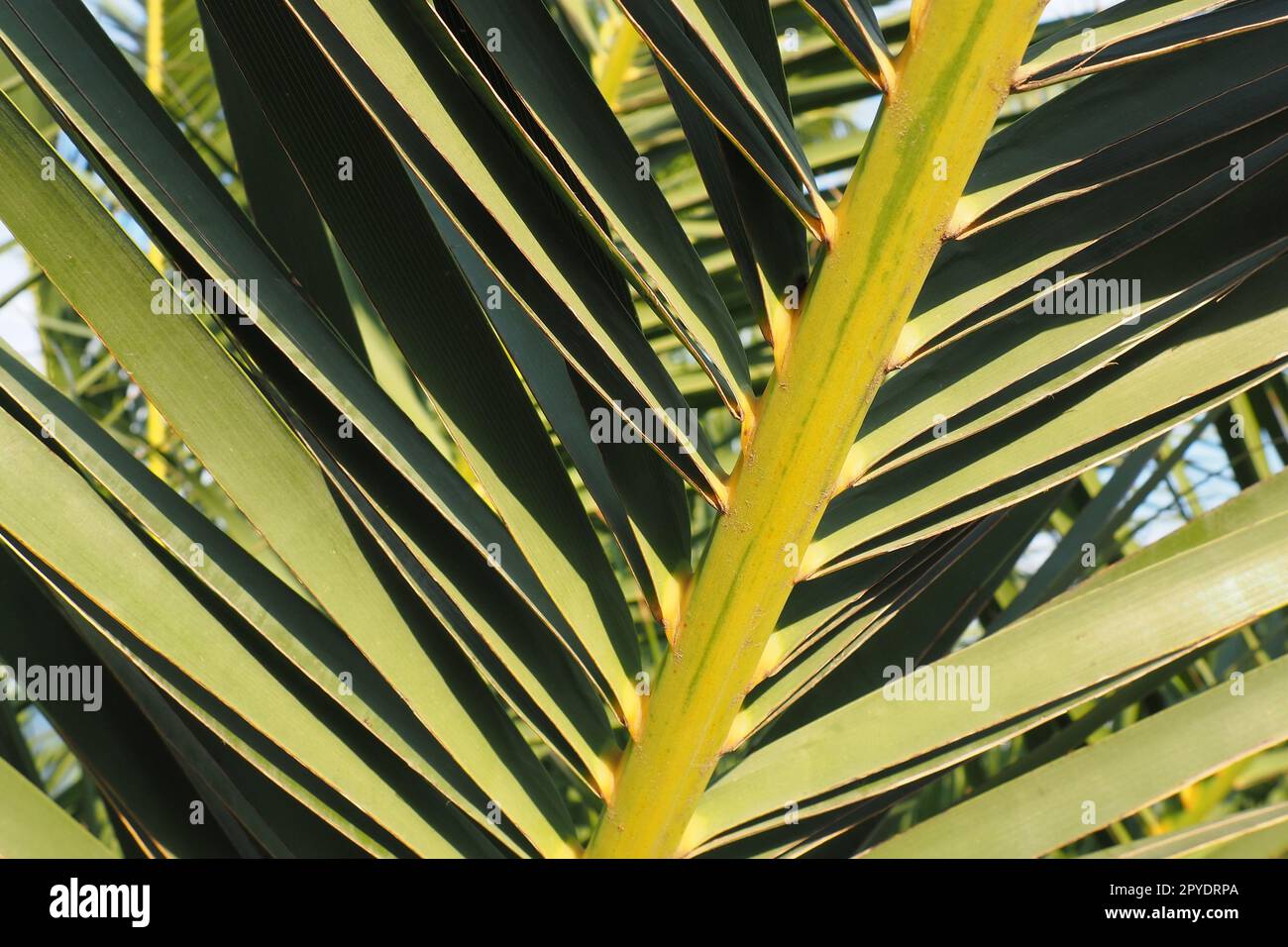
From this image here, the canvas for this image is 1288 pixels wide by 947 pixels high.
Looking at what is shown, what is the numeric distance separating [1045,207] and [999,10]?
0.11 metres

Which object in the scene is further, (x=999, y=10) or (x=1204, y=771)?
(x=1204, y=771)

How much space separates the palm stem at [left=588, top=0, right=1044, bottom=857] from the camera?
48 centimetres

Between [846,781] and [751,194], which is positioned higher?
[751,194]

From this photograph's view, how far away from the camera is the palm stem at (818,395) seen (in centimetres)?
48

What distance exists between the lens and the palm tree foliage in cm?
49

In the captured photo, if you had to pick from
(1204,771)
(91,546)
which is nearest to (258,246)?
(91,546)

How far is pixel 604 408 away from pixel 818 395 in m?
0.13

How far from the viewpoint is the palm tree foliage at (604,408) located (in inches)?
19.2

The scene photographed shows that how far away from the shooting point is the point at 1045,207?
1.74 feet

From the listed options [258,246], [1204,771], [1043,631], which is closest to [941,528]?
[1043,631]

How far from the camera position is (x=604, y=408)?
59 cm

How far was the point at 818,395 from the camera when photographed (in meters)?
0.52

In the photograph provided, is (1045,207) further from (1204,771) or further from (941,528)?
(1204,771)
